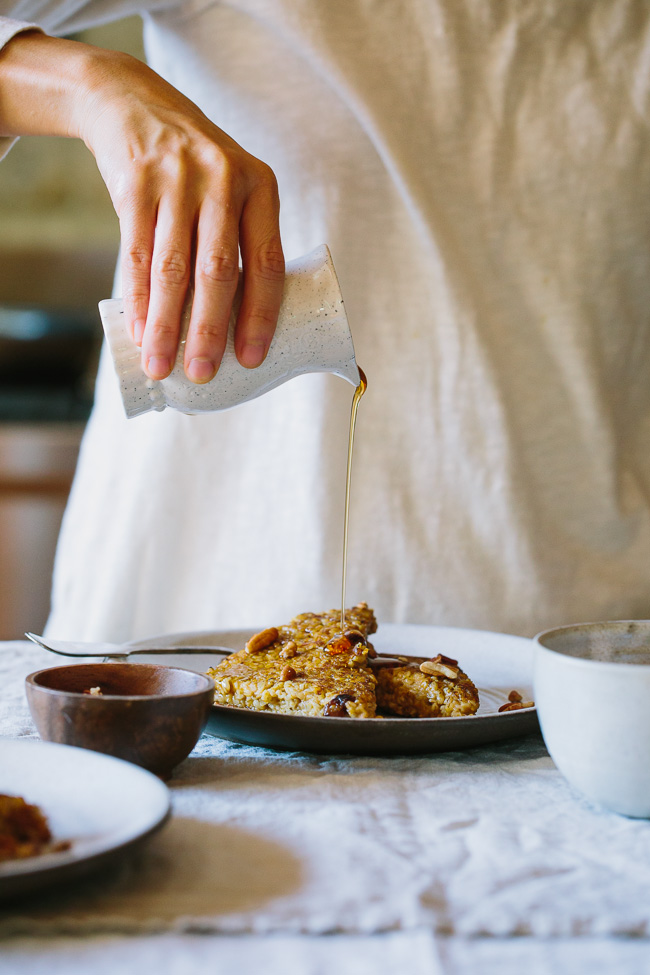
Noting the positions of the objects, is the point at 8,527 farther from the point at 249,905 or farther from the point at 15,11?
the point at 249,905

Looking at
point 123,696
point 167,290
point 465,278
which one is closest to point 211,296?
point 167,290

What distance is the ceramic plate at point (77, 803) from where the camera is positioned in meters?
0.41

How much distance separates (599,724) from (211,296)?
15.9 inches

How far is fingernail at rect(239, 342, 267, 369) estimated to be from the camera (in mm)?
710

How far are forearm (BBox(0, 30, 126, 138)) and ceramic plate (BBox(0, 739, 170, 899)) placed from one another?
59 centimetres

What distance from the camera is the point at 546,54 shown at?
3.94 feet

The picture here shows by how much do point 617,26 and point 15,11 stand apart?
75 cm

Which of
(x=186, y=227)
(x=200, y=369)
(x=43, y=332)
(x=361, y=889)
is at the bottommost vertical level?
(x=361, y=889)

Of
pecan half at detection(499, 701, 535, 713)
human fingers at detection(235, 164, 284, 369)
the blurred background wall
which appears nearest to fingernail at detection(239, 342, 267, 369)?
human fingers at detection(235, 164, 284, 369)

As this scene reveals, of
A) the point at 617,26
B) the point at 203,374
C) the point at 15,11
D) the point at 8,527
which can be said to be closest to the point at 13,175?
the point at 8,527

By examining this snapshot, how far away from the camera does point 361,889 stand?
0.45 meters

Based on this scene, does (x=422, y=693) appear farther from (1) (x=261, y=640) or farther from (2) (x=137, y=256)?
(2) (x=137, y=256)

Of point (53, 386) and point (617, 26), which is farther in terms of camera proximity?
point (53, 386)

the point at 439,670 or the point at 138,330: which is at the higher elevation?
the point at 138,330
